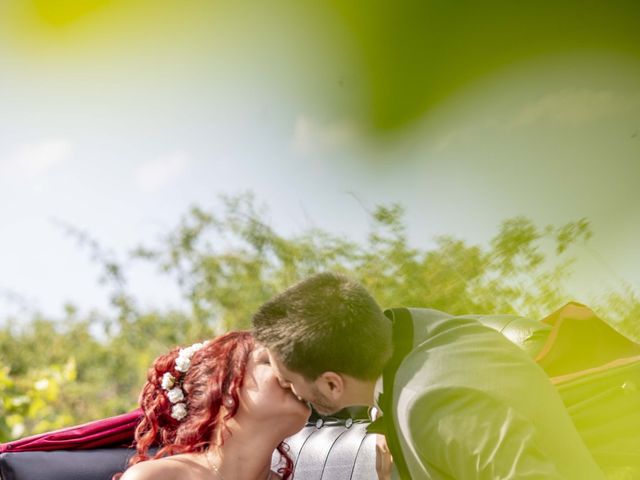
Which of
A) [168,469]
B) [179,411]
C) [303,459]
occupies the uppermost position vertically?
[179,411]

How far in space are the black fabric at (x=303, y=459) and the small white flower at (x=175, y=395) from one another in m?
0.35

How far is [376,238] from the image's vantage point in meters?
1.23

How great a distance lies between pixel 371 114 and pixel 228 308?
7125mm

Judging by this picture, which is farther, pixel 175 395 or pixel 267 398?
pixel 175 395

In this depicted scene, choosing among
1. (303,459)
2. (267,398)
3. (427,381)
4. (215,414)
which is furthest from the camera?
(303,459)

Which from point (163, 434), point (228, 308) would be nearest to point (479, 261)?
point (163, 434)

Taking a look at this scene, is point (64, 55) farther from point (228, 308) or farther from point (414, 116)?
point (228, 308)

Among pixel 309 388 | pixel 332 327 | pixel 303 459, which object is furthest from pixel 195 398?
pixel 332 327

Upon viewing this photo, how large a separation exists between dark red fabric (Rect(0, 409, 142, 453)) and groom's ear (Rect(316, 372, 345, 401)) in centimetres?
121

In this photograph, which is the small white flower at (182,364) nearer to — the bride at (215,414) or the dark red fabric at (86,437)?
the bride at (215,414)

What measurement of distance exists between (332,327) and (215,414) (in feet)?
3.32

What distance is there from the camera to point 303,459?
2.75 m

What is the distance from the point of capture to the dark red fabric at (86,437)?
2.46 meters

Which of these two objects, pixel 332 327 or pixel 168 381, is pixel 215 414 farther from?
pixel 332 327
